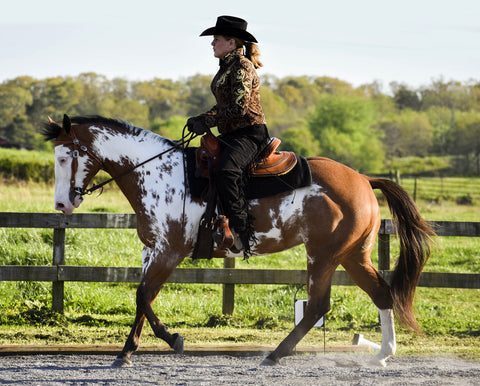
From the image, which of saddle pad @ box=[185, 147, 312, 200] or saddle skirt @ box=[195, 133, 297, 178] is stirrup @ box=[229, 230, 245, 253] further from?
saddle skirt @ box=[195, 133, 297, 178]

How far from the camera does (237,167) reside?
16.4 feet

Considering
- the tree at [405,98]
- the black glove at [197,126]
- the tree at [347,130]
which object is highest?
the tree at [405,98]

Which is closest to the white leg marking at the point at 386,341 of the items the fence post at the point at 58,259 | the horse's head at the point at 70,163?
the horse's head at the point at 70,163

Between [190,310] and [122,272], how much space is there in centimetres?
125

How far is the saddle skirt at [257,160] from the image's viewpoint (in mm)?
5145

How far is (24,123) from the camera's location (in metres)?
51.5

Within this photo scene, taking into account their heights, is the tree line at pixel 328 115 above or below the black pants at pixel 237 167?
above

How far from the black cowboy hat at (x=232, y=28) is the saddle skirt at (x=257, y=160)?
2.92 ft

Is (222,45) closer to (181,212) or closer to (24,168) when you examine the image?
(181,212)

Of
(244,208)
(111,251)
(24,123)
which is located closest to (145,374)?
(244,208)

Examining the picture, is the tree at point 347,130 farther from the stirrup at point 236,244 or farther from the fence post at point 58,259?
the stirrup at point 236,244

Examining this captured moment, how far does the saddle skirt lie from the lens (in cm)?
514

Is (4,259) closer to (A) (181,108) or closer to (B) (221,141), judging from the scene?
(B) (221,141)

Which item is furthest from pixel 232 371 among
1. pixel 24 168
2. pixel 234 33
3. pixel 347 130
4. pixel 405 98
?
pixel 405 98
